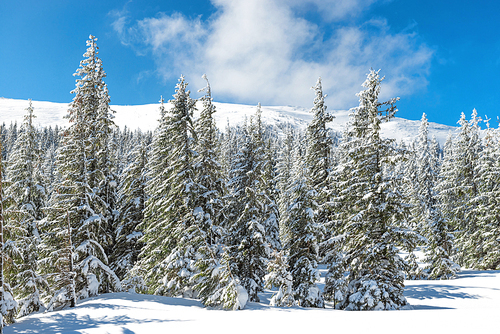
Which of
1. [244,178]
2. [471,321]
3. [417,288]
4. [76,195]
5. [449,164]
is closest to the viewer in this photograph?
[471,321]

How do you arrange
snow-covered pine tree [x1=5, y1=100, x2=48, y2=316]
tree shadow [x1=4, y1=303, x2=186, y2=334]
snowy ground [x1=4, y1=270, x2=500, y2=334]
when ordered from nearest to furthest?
snowy ground [x1=4, y1=270, x2=500, y2=334] → tree shadow [x1=4, y1=303, x2=186, y2=334] → snow-covered pine tree [x1=5, y1=100, x2=48, y2=316]

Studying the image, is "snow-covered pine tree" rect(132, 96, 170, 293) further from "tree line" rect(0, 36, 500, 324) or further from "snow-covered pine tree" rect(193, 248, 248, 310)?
"snow-covered pine tree" rect(193, 248, 248, 310)

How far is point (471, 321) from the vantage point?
9336mm

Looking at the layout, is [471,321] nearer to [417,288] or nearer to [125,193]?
[417,288]

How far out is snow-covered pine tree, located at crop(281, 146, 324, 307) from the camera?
20.0 m

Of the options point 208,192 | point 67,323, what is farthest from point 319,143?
point 67,323

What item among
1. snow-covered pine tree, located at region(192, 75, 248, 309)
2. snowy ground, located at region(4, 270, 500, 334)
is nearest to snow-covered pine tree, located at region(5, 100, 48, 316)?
snowy ground, located at region(4, 270, 500, 334)

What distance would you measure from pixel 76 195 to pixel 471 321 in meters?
21.6

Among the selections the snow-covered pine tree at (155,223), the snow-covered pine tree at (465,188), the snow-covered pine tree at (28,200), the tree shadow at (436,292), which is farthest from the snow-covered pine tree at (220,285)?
the snow-covered pine tree at (465,188)

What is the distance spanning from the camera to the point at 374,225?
56.5 ft

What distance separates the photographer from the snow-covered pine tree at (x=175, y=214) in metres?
19.5

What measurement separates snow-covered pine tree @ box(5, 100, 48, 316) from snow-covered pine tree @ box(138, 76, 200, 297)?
6.72 metres

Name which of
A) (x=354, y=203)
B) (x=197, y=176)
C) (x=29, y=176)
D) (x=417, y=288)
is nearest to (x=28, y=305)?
(x=29, y=176)

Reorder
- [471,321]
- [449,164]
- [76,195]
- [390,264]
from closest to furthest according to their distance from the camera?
[471,321] → [390,264] → [76,195] → [449,164]
